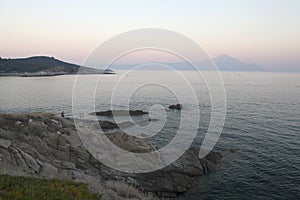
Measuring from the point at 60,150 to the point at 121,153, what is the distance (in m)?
6.20

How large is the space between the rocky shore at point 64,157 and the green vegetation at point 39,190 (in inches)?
267

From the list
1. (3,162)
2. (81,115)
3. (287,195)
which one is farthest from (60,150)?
(81,115)

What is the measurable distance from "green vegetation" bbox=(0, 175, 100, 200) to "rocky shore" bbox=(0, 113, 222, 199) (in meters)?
6.78

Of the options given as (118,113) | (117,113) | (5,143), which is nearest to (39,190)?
(5,143)

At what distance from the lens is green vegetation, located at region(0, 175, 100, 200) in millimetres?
10250

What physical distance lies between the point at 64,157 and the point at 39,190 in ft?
45.7

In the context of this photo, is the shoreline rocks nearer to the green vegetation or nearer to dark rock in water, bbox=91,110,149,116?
dark rock in water, bbox=91,110,149,116

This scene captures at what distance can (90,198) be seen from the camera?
12078 millimetres

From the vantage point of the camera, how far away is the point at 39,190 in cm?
1114

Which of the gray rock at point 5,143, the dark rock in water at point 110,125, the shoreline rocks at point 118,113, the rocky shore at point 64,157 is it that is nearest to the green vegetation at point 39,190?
the rocky shore at point 64,157

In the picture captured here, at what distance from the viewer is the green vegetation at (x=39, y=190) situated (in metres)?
10.2

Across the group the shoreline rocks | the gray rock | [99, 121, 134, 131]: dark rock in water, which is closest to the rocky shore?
the gray rock

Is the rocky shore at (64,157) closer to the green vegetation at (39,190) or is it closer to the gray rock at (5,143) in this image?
the gray rock at (5,143)

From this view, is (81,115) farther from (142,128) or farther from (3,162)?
(3,162)
